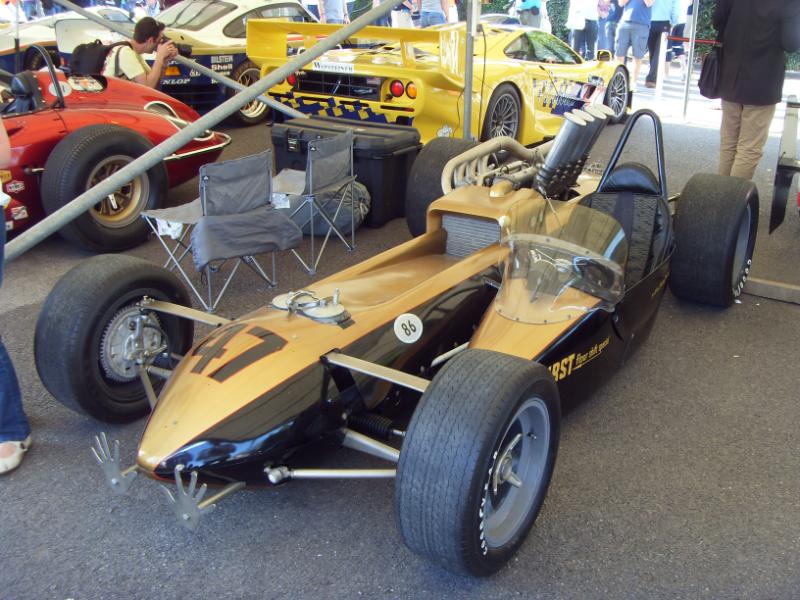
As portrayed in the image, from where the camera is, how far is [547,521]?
8.80 ft

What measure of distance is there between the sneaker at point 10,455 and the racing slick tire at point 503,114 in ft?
17.0

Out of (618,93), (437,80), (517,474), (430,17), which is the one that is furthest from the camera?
(430,17)

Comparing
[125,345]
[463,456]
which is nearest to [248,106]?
[125,345]

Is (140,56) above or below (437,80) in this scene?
above

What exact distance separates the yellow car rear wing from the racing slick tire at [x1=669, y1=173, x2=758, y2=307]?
8.19ft

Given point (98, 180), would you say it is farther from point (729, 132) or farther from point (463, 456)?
point (729, 132)

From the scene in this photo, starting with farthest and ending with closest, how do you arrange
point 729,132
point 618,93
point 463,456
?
point 618,93 → point 729,132 → point 463,456

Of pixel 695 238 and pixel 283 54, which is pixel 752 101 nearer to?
pixel 695 238

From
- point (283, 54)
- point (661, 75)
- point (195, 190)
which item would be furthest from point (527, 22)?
point (195, 190)

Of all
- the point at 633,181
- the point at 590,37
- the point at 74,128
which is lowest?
the point at 633,181

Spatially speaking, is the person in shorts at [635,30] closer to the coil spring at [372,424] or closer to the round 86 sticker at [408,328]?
the round 86 sticker at [408,328]

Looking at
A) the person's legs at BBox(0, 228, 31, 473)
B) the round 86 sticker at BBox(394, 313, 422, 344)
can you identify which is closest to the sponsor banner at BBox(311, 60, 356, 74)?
the round 86 sticker at BBox(394, 313, 422, 344)

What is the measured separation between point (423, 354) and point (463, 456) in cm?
83

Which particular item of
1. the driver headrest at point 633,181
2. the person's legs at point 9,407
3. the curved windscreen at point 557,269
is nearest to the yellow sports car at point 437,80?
the driver headrest at point 633,181
